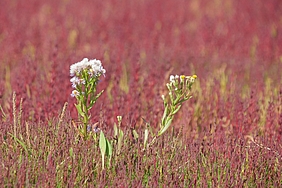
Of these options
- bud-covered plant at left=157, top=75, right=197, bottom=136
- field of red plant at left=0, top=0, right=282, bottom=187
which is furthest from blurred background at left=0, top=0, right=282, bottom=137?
bud-covered plant at left=157, top=75, right=197, bottom=136

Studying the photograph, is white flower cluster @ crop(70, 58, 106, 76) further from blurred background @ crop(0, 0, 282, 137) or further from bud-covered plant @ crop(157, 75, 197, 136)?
blurred background @ crop(0, 0, 282, 137)

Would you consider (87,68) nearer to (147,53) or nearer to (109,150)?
(109,150)

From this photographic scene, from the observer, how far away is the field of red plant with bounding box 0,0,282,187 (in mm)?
3666

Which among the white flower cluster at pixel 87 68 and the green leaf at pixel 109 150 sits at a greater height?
the white flower cluster at pixel 87 68

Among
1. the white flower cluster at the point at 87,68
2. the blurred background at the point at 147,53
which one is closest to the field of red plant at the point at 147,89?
the blurred background at the point at 147,53

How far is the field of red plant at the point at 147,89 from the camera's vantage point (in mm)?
3666

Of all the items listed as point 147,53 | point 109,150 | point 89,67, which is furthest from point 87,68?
point 147,53

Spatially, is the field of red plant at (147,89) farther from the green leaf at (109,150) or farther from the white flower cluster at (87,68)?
the white flower cluster at (87,68)

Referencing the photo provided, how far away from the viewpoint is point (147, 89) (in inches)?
238

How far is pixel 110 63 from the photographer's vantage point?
23.4 ft

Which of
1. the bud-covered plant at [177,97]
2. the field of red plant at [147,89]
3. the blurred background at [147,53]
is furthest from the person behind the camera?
the blurred background at [147,53]

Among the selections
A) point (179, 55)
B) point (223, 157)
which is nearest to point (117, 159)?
point (223, 157)

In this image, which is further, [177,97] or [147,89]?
[147,89]

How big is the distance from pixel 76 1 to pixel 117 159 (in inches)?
320
